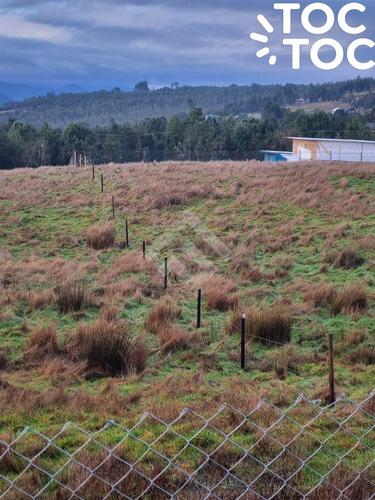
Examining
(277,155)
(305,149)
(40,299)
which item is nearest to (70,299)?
(40,299)

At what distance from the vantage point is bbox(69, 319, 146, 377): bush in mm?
7746

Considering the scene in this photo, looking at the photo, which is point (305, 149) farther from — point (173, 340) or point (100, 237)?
point (173, 340)

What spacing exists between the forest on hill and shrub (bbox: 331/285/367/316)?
444 ft

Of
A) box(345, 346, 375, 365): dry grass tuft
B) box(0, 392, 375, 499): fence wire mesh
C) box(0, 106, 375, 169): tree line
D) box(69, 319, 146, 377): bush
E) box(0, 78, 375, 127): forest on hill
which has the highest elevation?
box(0, 78, 375, 127): forest on hill

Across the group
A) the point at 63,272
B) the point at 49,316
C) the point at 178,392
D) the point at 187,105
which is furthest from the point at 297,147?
the point at 187,105

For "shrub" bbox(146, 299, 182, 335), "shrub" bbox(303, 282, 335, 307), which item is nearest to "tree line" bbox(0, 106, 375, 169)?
"shrub" bbox(303, 282, 335, 307)

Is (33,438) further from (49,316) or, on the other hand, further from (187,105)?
(187,105)

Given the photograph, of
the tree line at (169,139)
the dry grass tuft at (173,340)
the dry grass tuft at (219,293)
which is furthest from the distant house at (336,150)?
the dry grass tuft at (173,340)

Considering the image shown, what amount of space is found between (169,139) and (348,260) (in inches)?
2308

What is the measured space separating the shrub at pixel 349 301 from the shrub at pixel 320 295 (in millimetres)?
190

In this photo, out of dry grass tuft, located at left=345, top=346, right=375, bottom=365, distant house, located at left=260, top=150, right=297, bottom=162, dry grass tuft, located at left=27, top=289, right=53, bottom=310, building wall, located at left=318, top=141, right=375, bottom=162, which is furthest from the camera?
distant house, located at left=260, top=150, right=297, bottom=162

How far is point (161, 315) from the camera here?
1002 cm

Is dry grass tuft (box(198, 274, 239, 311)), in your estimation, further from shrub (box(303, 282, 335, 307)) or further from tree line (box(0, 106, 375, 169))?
tree line (box(0, 106, 375, 169))

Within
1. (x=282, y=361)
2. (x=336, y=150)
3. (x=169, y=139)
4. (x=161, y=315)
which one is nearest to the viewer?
(x=282, y=361)
